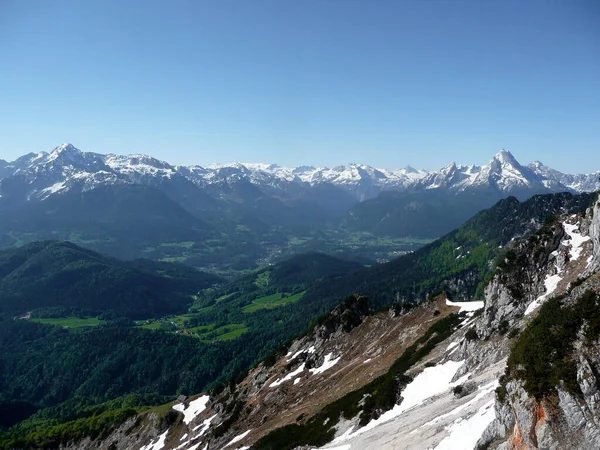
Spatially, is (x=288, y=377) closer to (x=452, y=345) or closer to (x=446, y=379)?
(x=452, y=345)

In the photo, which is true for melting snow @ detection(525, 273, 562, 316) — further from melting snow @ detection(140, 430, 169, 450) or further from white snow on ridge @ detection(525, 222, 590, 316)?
melting snow @ detection(140, 430, 169, 450)

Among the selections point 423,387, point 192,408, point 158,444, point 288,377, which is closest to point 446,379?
point 423,387

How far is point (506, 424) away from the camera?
26.4 metres

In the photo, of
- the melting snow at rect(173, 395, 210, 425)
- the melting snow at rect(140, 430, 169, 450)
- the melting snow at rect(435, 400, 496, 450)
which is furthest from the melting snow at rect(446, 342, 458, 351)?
the melting snow at rect(140, 430, 169, 450)

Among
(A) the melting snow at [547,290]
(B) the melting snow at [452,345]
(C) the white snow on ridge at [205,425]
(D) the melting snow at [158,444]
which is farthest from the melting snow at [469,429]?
(D) the melting snow at [158,444]

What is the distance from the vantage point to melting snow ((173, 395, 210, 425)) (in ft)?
321

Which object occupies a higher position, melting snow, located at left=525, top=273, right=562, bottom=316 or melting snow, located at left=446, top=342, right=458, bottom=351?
melting snow, located at left=525, top=273, right=562, bottom=316

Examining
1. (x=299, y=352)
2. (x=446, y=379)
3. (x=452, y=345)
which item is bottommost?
(x=299, y=352)

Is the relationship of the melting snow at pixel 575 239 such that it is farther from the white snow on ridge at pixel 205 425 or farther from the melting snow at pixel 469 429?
the white snow on ridge at pixel 205 425

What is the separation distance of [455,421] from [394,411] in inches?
503

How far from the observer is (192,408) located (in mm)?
101938

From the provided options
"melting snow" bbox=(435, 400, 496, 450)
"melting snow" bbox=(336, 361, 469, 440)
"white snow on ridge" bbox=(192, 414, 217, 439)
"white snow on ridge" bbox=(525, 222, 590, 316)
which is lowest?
"white snow on ridge" bbox=(192, 414, 217, 439)

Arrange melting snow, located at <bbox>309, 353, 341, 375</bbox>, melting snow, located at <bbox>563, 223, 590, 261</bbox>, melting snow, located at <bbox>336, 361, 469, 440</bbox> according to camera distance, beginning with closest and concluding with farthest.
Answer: melting snow, located at <bbox>336, 361, 469, 440</bbox> → melting snow, located at <bbox>563, 223, 590, 261</bbox> → melting snow, located at <bbox>309, 353, 341, 375</bbox>

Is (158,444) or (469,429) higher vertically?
(469,429)
